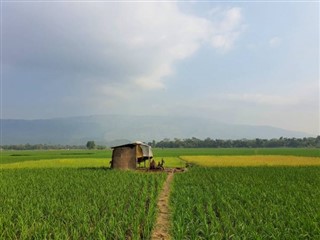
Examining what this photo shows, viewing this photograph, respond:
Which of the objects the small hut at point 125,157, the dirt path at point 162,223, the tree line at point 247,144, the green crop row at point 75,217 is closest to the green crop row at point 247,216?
the dirt path at point 162,223

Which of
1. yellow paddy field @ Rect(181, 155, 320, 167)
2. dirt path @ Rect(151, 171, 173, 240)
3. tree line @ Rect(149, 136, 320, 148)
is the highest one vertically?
tree line @ Rect(149, 136, 320, 148)

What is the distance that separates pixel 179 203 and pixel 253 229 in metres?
4.38

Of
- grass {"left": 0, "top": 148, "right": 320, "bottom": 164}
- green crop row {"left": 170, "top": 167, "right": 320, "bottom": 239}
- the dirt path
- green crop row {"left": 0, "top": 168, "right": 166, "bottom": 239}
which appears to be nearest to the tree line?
grass {"left": 0, "top": 148, "right": 320, "bottom": 164}

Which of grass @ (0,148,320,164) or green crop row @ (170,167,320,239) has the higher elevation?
grass @ (0,148,320,164)

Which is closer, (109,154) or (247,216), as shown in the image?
(247,216)

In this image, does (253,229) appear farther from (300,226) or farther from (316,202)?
(316,202)

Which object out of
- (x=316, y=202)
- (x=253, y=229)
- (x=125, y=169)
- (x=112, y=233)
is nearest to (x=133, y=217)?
(x=112, y=233)

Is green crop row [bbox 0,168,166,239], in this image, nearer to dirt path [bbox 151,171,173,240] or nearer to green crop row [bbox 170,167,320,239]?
dirt path [bbox 151,171,173,240]

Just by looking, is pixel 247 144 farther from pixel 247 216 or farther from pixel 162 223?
pixel 162 223

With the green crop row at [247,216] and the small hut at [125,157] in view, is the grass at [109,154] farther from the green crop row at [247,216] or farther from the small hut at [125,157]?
the green crop row at [247,216]

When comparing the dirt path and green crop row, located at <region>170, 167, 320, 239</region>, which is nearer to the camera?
green crop row, located at <region>170, 167, 320, 239</region>

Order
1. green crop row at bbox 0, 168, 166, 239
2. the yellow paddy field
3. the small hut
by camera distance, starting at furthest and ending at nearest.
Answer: the yellow paddy field, the small hut, green crop row at bbox 0, 168, 166, 239

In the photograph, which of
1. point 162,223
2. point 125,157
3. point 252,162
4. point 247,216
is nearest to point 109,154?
point 252,162

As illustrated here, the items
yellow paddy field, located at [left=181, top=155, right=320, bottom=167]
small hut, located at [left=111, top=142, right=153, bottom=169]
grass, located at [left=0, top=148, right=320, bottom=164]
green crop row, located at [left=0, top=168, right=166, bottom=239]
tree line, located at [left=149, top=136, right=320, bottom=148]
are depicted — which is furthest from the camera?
tree line, located at [left=149, top=136, right=320, bottom=148]
